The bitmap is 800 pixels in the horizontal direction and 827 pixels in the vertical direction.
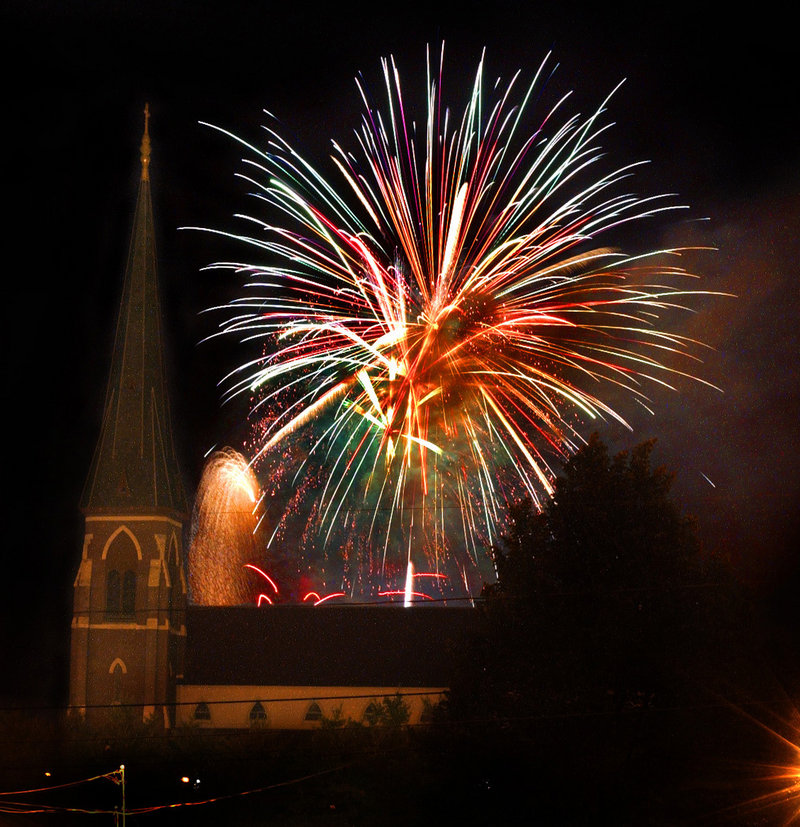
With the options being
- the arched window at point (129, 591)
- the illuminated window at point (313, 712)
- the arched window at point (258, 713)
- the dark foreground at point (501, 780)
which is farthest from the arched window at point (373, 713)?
the arched window at point (129, 591)

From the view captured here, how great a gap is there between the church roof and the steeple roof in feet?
22.7

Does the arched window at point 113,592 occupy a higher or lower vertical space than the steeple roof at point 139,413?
lower

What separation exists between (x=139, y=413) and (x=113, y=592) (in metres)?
9.51

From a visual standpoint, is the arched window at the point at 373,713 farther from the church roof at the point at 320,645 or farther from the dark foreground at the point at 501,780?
the dark foreground at the point at 501,780

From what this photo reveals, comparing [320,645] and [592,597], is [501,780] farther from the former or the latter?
[320,645]

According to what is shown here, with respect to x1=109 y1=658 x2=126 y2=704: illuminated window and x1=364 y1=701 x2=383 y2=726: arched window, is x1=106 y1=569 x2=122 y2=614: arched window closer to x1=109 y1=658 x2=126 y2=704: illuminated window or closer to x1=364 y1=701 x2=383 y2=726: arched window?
x1=109 y1=658 x2=126 y2=704: illuminated window

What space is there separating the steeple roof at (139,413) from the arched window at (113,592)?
11.2 feet

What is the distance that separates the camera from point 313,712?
61625mm

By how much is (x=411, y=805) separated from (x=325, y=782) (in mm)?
4868

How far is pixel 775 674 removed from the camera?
37.2m

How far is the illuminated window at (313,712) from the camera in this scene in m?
61.4

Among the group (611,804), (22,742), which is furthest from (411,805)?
(22,742)

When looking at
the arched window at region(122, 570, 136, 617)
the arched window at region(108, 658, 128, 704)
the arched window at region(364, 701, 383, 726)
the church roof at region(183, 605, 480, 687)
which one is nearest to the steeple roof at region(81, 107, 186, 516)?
the arched window at region(122, 570, 136, 617)

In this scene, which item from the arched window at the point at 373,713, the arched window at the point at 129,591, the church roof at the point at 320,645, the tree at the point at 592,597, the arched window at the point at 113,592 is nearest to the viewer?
the tree at the point at 592,597
